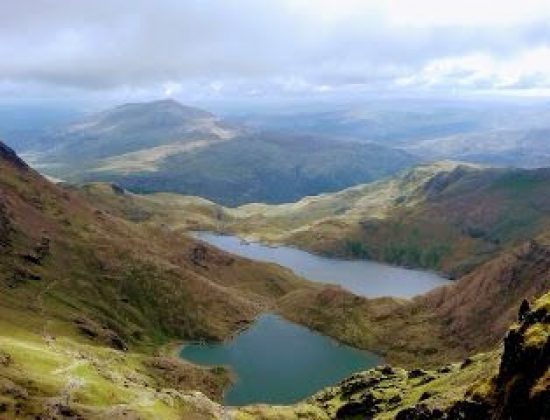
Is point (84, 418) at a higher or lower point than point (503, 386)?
lower

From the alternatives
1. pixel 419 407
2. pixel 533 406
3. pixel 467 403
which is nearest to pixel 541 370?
pixel 533 406

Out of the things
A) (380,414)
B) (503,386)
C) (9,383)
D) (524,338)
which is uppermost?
(524,338)

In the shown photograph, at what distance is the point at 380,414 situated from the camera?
198125 mm

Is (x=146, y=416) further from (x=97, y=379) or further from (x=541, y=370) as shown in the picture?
(x=541, y=370)

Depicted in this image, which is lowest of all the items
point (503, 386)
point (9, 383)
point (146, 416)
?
point (146, 416)

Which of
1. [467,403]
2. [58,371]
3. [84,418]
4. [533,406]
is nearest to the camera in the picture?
[533,406]

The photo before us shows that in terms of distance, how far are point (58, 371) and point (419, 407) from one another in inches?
3558

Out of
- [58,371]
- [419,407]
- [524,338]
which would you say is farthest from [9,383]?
[524,338]

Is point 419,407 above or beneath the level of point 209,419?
above

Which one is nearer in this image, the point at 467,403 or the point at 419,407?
the point at 467,403

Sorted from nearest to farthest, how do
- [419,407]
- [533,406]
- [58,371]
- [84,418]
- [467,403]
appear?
[533,406], [467,403], [419,407], [84,418], [58,371]

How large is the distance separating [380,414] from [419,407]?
4791cm

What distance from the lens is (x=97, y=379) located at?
632 ft

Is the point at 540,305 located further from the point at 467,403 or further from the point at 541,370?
the point at 467,403
